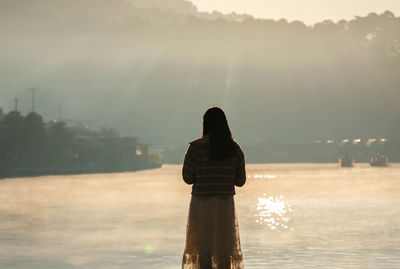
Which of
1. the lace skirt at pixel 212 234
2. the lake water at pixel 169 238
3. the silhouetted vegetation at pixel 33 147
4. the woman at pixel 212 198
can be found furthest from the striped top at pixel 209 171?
the silhouetted vegetation at pixel 33 147

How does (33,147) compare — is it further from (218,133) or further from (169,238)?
(218,133)

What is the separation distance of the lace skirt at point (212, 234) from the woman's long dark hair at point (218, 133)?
584 millimetres

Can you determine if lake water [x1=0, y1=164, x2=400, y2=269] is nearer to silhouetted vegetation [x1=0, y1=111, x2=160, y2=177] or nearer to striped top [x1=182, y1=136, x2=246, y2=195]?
striped top [x1=182, y1=136, x2=246, y2=195]

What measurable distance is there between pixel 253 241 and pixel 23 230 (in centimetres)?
996

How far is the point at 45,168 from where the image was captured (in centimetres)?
16262

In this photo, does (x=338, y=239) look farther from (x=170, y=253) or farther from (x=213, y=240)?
(x=213, y=240)

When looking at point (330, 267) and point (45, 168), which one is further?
point (45, 168)

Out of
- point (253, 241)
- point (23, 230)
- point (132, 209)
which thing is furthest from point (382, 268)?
point (132, 209)

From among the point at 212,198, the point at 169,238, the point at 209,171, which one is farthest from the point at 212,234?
the point at 169,238

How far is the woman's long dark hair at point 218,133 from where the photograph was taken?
34.1 ft

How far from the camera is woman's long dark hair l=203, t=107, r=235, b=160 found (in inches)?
409

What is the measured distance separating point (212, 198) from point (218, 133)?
2.72 feet

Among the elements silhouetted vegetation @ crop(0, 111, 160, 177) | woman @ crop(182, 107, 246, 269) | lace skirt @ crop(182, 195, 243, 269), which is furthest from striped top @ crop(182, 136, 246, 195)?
silhouetted vegetation @ crop(0, 111, 160, 177)

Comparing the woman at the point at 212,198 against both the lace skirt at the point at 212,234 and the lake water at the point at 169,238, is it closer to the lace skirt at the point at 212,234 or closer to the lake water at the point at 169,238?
the lace skirt at the point at 212,234
